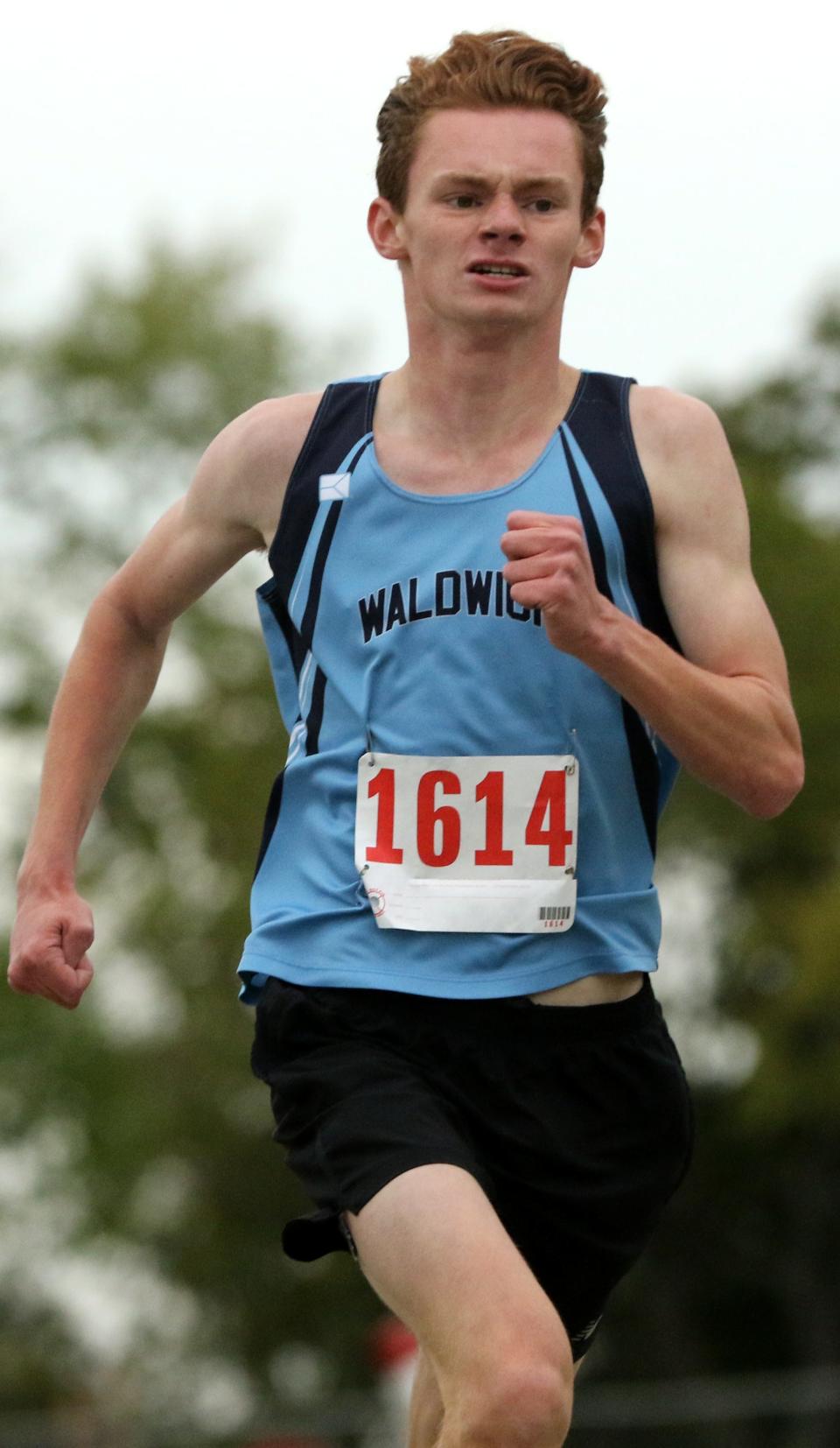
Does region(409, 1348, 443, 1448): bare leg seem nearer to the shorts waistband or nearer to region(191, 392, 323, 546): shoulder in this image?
the shorts waistband

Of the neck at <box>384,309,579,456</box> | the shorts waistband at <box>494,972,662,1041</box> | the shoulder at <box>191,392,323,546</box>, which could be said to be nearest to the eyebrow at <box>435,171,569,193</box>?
the neck at <box>384,309,579,456</box>

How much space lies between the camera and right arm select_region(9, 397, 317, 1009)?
454 cm

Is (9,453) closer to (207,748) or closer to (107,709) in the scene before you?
(207,748)

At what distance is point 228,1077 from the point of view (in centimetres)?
3303

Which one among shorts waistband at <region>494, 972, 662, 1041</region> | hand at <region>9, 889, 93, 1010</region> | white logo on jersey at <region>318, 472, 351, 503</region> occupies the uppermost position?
white logo on jersey at <region>318, 472, 351, 503</region>

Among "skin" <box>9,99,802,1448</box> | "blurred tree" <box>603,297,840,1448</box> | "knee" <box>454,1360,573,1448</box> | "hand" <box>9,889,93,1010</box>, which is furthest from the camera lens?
"blurred tree" <box>603,297,840,1448</box>

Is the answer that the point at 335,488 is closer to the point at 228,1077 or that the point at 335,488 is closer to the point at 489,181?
the point at 489,181

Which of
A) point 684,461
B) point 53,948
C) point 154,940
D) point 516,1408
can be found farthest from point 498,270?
point 154,940

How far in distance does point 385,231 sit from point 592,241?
1.31 feet

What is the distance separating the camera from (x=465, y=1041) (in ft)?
14.2

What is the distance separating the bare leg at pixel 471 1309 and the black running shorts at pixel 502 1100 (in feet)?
0.59

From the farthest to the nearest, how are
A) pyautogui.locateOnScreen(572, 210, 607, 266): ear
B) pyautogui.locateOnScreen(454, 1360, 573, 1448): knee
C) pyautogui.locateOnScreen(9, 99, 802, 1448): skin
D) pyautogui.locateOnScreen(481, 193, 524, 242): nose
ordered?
pyautogui.locateOnScreen(572, 210, 607, 266): ear → pyautogui.locateOnScreen(481, 193, 524, 242): nose → pyautogui.locateOnScreen(9, 99, 802, 1448): skin → pyautogui.locateOnScreen(454, 1360, 573, 1448): knee

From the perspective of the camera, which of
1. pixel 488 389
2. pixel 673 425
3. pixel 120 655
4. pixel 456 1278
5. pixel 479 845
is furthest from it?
pixel 120 655

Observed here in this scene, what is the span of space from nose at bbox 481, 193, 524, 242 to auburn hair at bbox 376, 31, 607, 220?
0.72 ft
